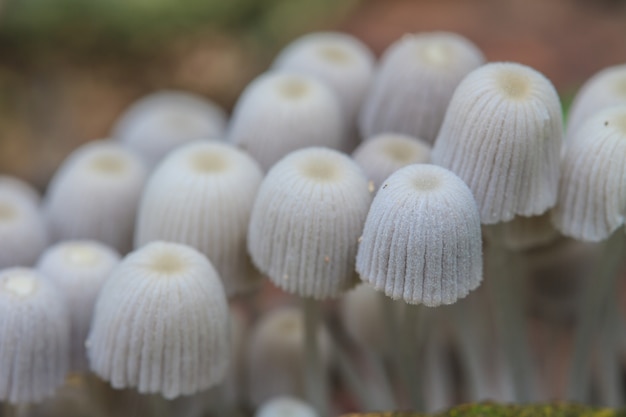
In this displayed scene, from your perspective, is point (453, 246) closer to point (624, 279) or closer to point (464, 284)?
point (464, 284)

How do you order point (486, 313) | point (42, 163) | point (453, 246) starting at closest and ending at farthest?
point (453, 246)
point (486, 313)
point (42, 163)

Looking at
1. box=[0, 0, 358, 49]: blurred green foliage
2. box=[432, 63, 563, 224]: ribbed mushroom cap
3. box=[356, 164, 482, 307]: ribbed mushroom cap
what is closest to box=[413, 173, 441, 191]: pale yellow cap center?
box=[356, 164, 482, 307]: ribbed mushroom cap

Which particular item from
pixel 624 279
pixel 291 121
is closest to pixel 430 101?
pixel 291 121

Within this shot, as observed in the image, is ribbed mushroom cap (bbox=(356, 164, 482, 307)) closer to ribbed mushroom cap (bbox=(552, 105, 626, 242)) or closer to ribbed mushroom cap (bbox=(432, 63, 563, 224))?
ribbed mushroom cap (bbox=(432, 63, 563, 224))

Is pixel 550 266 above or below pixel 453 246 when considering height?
below

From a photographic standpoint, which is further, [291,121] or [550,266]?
[550,266]

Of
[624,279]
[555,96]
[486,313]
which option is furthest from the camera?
[624,279]

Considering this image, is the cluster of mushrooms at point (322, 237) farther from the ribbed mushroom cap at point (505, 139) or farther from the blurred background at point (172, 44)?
the blurred background at point (172, 44)
